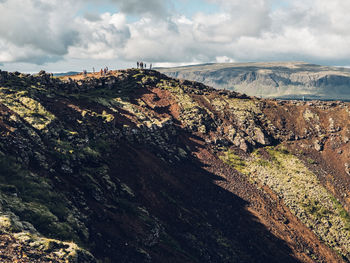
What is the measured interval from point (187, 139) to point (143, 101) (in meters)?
25.5

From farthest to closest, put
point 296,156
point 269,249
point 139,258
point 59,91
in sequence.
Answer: point 296,156, point 59,91, point 269,249, point 139,258

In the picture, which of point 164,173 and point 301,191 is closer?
point 164,173

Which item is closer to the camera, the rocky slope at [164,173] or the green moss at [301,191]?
the rocky slope at [164,173]

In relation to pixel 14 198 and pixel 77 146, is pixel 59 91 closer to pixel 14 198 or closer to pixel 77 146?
pixel 77 146

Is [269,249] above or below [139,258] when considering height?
below

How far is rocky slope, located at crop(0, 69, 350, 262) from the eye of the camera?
128 feet

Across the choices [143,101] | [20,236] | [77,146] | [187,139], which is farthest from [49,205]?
[143,101]

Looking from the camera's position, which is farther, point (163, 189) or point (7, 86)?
point (7, 86)

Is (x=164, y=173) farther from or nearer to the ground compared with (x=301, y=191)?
farther from the ground

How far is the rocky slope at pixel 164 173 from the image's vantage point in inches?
1533

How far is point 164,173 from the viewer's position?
72.1 m

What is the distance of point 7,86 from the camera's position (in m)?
71.8

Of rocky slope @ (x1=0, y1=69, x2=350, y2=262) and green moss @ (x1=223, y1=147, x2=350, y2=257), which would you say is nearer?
rocky slope @ (x1=0, y1=69, x2=350, y2=262)

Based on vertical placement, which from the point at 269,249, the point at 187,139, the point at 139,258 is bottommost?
the point at 269,249
